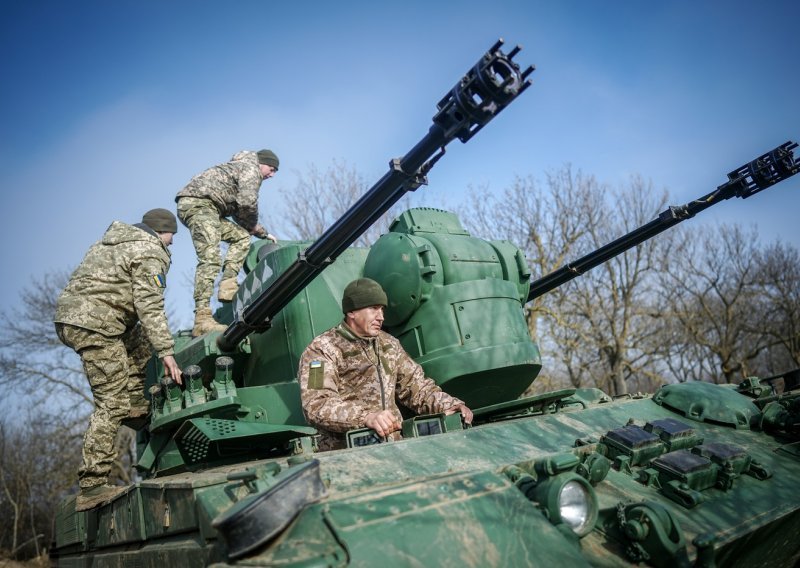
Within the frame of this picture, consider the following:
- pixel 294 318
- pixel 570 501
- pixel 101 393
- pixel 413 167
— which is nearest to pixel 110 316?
pixel 101 393

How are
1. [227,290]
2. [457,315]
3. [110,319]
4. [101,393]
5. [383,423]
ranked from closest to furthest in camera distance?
1. [383,423]
2. [457,315]
3. [101,393]
4. [110,319]
5. [227,290]

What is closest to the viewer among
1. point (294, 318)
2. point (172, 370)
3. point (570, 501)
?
point (570, 501)

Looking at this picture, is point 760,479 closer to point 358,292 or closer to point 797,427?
point 797,427

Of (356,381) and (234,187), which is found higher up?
(234,187)

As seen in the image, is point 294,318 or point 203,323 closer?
point 294,318

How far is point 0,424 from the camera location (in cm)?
2527

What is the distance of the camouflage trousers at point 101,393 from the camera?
5.64 m

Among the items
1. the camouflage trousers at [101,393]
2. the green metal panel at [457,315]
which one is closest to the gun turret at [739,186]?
the green metal panel at [457,315]

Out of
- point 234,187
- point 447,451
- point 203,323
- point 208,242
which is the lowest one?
point 447,451

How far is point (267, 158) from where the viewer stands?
Answer: 781cm

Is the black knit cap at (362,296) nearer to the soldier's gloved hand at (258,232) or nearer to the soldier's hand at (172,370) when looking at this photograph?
the soldier's hand at (172,370)

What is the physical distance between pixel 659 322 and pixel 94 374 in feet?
84.4

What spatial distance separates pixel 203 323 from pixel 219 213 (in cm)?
131

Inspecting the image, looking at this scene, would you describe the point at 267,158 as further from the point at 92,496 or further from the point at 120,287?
the point at 92,496
